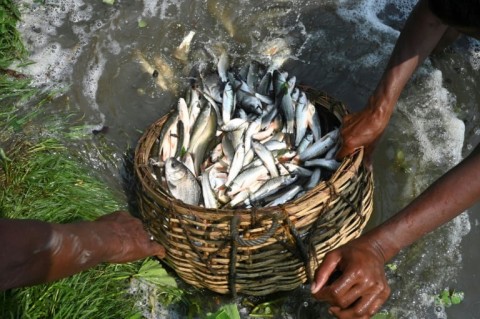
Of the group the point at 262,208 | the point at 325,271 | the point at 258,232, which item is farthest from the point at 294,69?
the point at 325,271

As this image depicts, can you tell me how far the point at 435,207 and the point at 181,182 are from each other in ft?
5.62

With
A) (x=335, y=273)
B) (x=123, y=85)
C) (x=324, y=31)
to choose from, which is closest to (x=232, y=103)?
(x=123, y=85)

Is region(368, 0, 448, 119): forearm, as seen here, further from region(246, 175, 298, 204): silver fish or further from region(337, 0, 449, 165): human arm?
region(246, 175, 298, 204): silver fish

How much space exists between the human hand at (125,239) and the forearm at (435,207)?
158cm

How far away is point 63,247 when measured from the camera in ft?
10.9

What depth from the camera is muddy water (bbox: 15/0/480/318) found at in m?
4.54

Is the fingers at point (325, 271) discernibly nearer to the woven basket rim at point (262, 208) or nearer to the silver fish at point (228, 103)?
the woven basket rim at point (262, 208)

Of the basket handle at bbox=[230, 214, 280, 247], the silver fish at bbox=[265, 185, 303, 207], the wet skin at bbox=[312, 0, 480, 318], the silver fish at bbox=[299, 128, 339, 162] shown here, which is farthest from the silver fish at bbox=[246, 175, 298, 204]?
the wet skin at bbox=[312, 0, 480, 318]

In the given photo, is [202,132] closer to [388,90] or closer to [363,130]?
[363,130]

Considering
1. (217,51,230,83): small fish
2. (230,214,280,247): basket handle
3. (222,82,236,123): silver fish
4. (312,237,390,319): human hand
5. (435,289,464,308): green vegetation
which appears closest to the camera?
(312,237,390,319): human hand

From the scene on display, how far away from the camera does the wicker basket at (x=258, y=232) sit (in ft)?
11.7

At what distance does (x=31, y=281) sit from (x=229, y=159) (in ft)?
5.52

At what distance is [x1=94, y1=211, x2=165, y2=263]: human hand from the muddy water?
78cm

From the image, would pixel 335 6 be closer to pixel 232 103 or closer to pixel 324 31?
pixel 324 31
